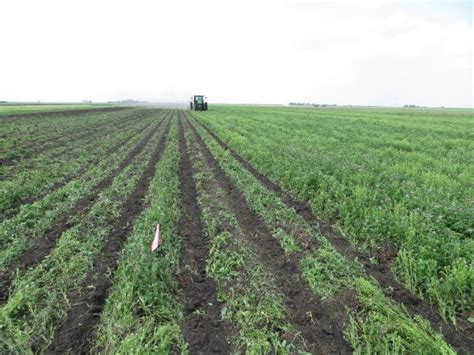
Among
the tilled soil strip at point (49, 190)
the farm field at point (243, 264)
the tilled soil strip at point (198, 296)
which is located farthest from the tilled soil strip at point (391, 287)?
the tilled soil strip at point (49, 190)

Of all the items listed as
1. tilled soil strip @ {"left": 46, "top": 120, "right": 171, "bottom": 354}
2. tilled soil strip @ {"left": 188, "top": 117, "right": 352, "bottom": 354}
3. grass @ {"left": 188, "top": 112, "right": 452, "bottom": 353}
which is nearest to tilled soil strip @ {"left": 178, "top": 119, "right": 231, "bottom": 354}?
tilled soil strip @ {"left": 188, "top": 117, "right": 352, "bottom": 354}

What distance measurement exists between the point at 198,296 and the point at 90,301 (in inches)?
61.4

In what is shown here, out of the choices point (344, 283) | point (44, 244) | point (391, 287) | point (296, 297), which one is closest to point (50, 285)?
point (44, 244)

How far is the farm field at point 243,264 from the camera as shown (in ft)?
10.7

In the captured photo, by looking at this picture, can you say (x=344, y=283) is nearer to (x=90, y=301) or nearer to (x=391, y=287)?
(x=391, y=287)

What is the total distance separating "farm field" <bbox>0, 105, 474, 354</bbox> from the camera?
3.27m

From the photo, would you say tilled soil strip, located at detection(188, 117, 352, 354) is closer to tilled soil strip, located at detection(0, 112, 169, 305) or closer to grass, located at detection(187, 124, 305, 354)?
grass, located at detection(187, 124, 305, 354)

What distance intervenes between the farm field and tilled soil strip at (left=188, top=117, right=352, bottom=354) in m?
0.02

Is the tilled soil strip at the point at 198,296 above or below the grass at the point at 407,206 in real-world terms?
below

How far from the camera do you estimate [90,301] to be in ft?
12.6

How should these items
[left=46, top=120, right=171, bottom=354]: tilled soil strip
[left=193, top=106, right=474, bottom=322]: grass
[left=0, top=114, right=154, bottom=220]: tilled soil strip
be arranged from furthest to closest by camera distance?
[left=0, top=114, right=154, bottom=220]: tilled soil strip < [left=193, top=106, right=474, bottom=322]: grass < [left=46, top=120, right=171, bottom=354]: tilled soil strip

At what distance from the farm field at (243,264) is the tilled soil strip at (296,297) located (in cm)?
2

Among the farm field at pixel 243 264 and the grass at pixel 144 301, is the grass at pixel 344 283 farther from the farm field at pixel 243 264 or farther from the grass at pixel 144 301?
the grass at pixel 144 301

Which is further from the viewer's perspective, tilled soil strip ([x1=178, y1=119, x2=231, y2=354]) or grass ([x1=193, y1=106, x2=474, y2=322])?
grass ([x1=193, y1=106, x2=474, y2=322])
